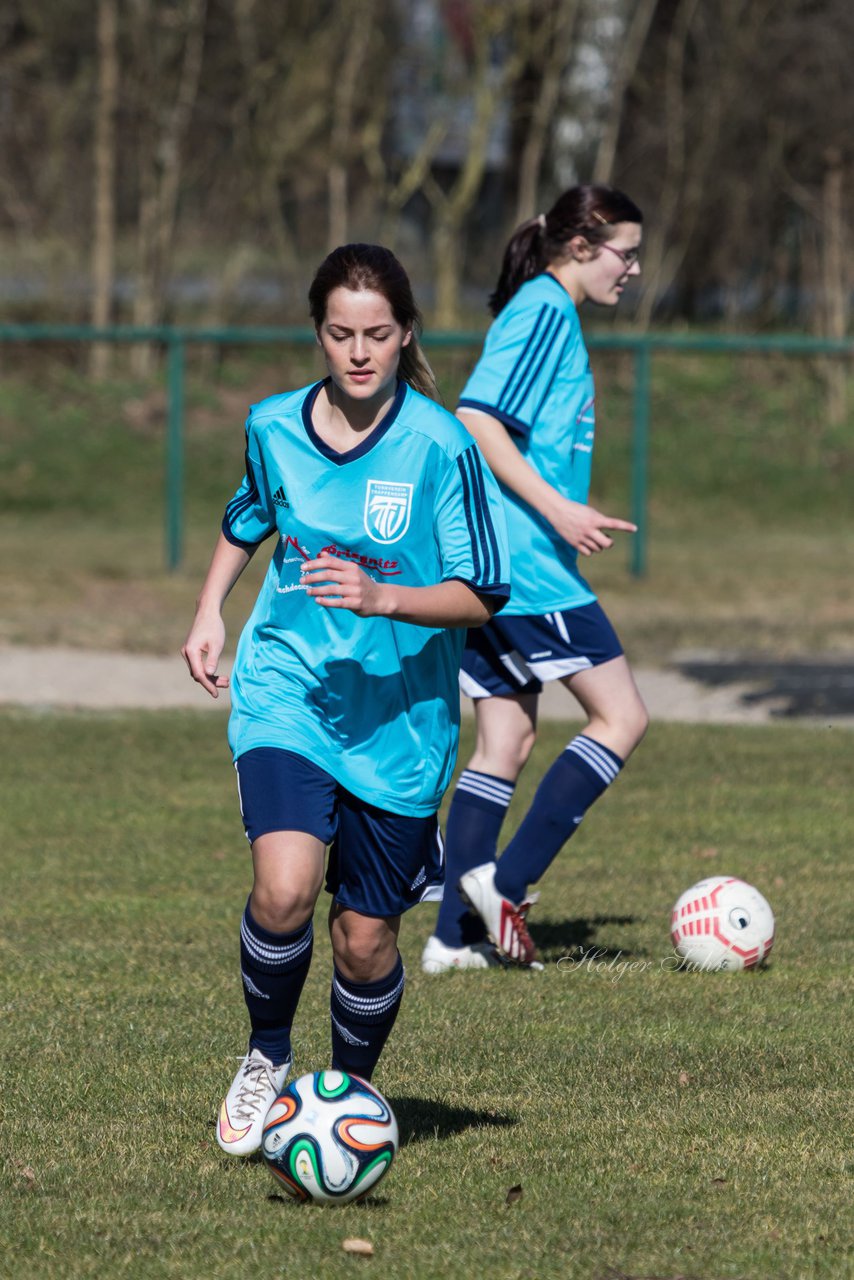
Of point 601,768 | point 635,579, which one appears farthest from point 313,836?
point 635,579

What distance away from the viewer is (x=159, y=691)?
1171 centimetres

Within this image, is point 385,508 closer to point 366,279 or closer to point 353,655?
point 353,655

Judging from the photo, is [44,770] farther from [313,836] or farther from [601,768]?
[313,836]

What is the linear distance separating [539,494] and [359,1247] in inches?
95.1

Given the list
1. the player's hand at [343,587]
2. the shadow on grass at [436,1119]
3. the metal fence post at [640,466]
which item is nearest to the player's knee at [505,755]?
the shadow on grass at [436,1119]

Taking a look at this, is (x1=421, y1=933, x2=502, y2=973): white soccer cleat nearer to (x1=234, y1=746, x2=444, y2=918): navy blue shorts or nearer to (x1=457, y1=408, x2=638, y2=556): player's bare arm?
(x1=457, y1=408, x2=638, y2=556): player's bare arm

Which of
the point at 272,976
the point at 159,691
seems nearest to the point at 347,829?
the point at 272,976

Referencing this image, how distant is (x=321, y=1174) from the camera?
12.1ft

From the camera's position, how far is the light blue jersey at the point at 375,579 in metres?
A: 3.90

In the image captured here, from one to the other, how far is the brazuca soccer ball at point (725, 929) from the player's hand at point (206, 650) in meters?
2.19

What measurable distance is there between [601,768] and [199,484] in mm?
15654

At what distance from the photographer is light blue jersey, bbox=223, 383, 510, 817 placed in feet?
12.8

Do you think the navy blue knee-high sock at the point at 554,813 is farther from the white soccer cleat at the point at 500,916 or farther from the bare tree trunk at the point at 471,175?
the bare tree trunk at the point at 471,175

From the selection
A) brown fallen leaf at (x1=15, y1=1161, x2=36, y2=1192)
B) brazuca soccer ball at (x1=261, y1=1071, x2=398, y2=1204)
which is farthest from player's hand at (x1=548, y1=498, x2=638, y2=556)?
brown fallen leaf at (x1=15, y1=1161, x2=36, y2=1192)
